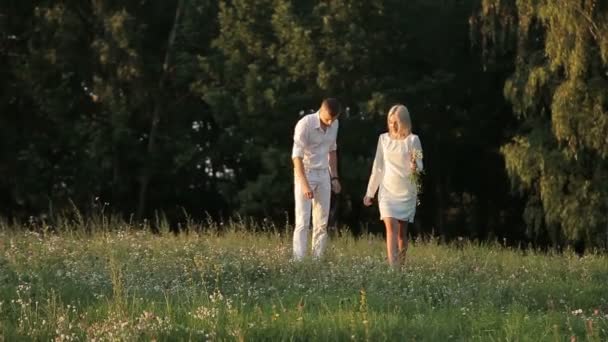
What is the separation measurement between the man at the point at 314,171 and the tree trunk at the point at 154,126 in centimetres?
2092

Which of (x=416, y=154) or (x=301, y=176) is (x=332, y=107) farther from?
(x=416, y=154)

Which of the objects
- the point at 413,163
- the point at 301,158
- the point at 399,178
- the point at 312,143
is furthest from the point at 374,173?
the point at 301,158

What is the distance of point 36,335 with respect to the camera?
6.82 m

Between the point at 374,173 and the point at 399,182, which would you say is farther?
the point at 374,173

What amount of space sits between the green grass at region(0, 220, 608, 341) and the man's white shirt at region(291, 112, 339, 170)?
1.19 metres

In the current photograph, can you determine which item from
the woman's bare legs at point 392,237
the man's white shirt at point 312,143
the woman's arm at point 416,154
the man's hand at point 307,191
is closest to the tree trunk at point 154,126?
the man's white shirt at point 312,143

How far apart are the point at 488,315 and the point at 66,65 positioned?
26.0 metres

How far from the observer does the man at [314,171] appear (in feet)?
37.9

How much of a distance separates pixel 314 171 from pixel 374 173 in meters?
0.77

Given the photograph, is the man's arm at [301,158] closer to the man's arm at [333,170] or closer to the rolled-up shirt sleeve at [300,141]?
the rolled-up shirt sleeve at [300,141]

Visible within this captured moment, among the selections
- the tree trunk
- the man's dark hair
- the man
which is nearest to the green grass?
the man

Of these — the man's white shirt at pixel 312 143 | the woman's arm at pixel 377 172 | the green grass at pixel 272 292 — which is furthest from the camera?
the woman's arm at pixel 377 172

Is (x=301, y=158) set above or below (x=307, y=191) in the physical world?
above

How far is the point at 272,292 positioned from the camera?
30.2 feet
